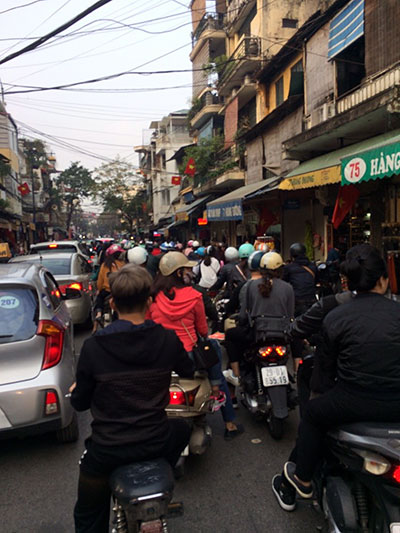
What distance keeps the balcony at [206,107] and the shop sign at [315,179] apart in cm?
1714

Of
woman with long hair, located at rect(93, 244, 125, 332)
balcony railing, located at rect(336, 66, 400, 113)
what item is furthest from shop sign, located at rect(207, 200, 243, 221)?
woman with long hair, located at rect(93, 244, 125, 332)

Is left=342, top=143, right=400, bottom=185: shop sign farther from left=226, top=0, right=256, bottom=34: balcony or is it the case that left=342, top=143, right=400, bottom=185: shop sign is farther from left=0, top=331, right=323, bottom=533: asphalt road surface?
left=226, top=0, right=256, bottom=34: balcony

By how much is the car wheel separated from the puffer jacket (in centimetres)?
262

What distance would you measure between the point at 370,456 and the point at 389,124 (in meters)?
7.65

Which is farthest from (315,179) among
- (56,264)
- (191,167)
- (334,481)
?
(191,167)

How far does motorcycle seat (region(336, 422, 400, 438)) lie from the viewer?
2209 mm

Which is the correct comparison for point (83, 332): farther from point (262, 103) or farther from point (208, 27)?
point (208, 27)

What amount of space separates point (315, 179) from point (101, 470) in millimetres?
8763

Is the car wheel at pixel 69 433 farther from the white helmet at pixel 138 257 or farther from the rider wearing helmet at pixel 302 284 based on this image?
the rider wearing helmet at pixel 302 284

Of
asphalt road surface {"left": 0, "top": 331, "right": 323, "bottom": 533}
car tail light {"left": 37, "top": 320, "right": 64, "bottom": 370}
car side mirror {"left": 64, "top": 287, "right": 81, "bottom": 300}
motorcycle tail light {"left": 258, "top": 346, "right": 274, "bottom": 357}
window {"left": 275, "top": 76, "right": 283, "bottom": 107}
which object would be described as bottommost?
asphalt road surface {"left": 0, "top": 331, "right": 323, "bottom": 533}

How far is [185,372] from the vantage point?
7.69 feet

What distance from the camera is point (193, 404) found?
344cm

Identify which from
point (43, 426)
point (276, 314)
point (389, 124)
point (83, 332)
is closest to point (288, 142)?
point (389, 124)

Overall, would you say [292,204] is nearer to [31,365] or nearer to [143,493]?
[31,365]
